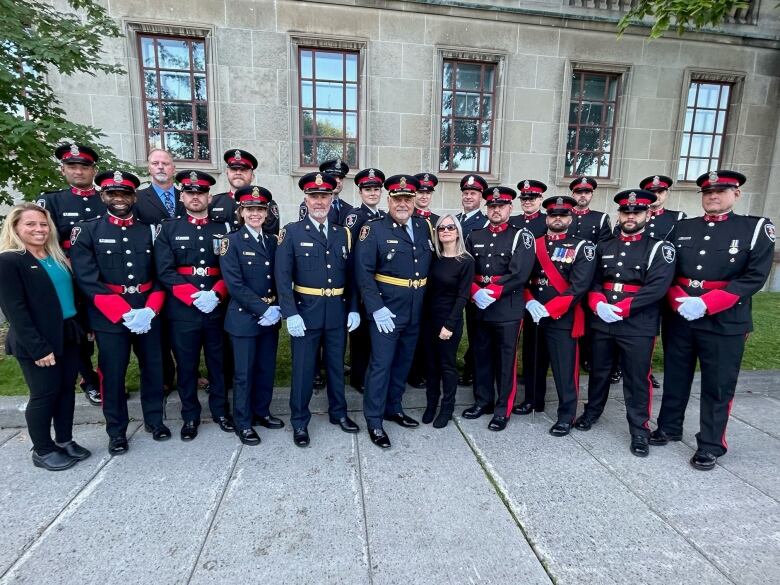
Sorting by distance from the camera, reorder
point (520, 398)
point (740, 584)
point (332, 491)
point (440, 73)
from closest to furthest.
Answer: point (740, 584)
point (332, 491)
point (520, 398)
point (440, 73)

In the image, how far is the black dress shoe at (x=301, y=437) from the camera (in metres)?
3.58

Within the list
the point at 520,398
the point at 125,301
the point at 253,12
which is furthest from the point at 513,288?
the point at 253,12

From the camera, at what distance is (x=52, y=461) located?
321 centimetres

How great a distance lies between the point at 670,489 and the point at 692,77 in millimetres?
10542

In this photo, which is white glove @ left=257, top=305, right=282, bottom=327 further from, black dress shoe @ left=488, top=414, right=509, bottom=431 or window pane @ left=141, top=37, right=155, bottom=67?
window pane @ left=141, top=37, right=155, bottom=67

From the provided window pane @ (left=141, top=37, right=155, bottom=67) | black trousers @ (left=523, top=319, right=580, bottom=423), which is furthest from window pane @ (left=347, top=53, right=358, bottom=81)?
black trousers @ (left=523, top=319, right=580, bottom=423)

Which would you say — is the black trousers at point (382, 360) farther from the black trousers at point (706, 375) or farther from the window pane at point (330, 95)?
the window pane at point (330, 95)

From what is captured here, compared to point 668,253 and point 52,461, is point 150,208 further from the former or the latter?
point 668,253

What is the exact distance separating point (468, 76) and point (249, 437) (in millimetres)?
8542

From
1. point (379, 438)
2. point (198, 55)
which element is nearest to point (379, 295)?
point (379, 438)

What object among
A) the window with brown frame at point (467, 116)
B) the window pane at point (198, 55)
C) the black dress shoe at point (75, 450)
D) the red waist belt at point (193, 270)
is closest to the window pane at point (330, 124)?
the window with brown frame at point (467, 116)

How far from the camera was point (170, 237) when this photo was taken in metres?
3.46

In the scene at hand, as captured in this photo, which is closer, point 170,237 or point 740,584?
point 740,584

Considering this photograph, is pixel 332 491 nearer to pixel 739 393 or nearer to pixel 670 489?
pixel 670 489
